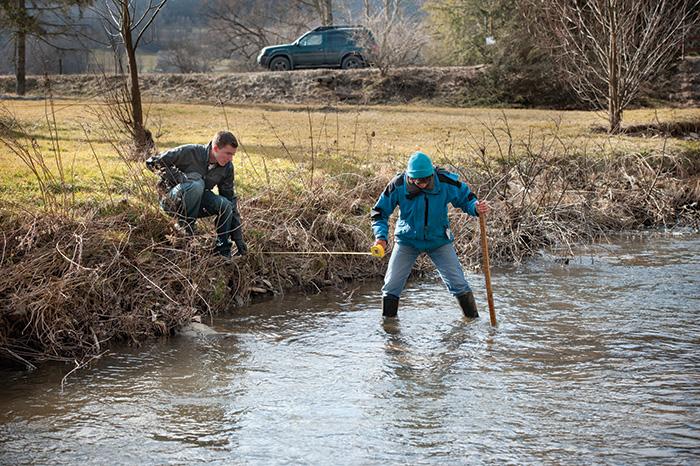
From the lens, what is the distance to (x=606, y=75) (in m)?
20.5

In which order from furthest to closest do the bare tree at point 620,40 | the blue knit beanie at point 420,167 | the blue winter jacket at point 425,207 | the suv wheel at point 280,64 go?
the suv wheel at point 280,64 < the bare tree at point 620,40 < the blue winter jacket at point 425,207 < the blue knit beanie at point 420,167

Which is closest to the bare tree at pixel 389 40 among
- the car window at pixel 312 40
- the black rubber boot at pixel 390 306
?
the car window at pixel 312 40

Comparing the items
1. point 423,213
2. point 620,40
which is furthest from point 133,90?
point 620,40

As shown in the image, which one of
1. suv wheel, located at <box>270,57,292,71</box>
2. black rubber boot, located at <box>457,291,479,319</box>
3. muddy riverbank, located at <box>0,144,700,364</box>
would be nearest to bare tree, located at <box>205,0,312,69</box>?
suv wheel, located at <box>270,57,292,71</box>

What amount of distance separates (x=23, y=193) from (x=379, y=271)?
4616mm

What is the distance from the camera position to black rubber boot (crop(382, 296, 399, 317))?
896 cm

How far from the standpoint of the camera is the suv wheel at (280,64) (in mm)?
31484

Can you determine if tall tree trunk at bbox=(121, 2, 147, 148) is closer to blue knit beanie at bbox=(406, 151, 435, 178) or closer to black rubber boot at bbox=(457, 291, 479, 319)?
blue knit beanie at bbox=(406, 151, 435, 178)

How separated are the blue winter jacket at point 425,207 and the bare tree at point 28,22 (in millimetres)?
18942

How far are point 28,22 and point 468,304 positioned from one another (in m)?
21.7

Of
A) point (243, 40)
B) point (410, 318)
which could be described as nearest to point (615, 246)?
point (410, 318)

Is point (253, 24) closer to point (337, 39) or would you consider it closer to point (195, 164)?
point (337, 39)

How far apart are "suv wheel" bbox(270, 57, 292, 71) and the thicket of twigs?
55.7 ft

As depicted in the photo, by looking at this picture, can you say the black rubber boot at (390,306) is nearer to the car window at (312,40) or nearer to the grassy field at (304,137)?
the grassy field at (304,137)
